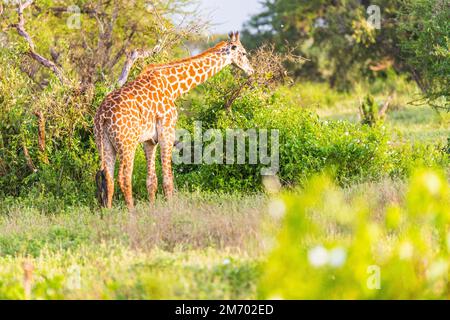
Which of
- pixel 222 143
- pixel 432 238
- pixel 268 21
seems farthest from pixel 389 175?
pixel 268 21

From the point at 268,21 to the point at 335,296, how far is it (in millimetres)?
39206

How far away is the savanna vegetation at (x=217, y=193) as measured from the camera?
5191 mm

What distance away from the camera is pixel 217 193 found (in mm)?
12422

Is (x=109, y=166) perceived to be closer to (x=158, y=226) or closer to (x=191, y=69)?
(x=191, y=69)

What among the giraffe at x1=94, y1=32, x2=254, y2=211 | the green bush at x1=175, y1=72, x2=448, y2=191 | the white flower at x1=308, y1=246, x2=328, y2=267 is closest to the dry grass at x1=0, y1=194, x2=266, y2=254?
the giraffe at x1=94, y1=32, x2=254, y2=211

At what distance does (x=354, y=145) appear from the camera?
43.0ft

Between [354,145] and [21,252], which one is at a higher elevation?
A: [354,145]

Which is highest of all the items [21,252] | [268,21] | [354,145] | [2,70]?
[268,21]

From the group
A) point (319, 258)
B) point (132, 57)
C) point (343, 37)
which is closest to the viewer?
point (319, 258)

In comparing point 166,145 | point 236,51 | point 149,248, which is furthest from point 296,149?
point 149,248

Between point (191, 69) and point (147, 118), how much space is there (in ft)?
4.22

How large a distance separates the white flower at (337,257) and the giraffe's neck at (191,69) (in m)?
7.56

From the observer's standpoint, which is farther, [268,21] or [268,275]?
[268,21]
